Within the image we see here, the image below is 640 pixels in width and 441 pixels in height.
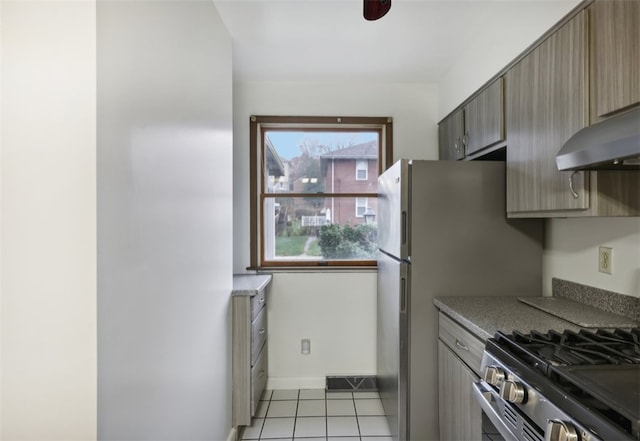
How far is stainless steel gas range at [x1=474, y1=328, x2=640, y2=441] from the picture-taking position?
748 millimetres

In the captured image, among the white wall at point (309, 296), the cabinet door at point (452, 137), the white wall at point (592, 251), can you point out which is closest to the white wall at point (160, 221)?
the white wall at point (309, 296)

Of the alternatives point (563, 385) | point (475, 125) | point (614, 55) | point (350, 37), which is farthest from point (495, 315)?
point (350, 37)

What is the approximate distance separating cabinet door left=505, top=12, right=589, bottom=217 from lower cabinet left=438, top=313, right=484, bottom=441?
669 mm

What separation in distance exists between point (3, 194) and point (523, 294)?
2.21 meters

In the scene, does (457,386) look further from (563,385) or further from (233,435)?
(233,435)

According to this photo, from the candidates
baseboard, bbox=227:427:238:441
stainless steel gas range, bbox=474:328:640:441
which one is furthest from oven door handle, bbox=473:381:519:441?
baseboard, bbox=227:427:238:441

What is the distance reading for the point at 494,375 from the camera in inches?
42.8

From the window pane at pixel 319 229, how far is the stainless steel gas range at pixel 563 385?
1645mm

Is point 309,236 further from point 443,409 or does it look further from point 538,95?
point 538,95

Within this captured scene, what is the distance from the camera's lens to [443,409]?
1.70m

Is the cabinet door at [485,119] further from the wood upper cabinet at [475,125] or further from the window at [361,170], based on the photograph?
the window at [361,170]

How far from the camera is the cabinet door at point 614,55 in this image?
3.30 feet

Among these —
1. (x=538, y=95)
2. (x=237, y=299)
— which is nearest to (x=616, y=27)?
(x=538, y=95)

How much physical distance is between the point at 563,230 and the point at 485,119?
743mm
